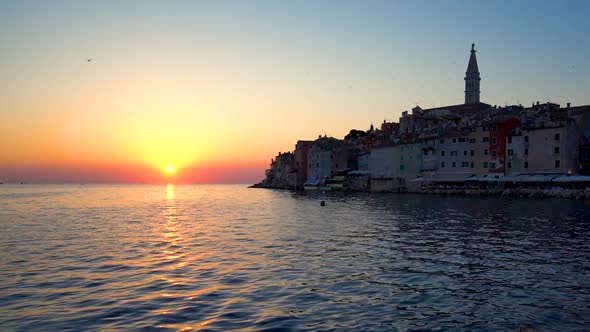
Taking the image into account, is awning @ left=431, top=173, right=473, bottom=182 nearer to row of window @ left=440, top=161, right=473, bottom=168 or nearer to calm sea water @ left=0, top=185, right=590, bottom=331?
row of window @ left=440, top=161, right=473, bottom=168

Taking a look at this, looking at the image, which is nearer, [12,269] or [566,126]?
[12,269]

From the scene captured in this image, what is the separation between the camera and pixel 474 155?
81938 millimetres

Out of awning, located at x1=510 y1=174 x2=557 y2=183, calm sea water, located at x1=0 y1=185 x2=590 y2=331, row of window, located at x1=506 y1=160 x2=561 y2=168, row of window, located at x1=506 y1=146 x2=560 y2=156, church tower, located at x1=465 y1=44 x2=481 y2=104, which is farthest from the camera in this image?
church tower, located at x1=465 y1=44 x2=481 y2=104

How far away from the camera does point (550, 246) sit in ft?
77.4

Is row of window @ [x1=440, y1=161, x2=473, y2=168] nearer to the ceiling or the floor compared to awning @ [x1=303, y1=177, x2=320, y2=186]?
nearer to the ceiling

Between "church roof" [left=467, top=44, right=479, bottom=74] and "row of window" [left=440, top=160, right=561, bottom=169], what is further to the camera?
"church roof" [left=467, top=44, right=479, bottom=74]

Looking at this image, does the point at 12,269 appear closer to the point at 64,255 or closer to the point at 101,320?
the point at 64,255

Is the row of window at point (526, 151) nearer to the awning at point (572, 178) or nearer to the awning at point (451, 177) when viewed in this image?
the awning at point (572, 178)

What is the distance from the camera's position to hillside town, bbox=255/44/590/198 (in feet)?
→ 227

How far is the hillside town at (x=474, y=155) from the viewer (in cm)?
6931

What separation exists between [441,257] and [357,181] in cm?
8898

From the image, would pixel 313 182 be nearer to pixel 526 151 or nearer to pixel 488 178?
pixel 488 178

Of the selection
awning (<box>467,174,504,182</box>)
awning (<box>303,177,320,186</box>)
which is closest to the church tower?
awning (<box>303,177,320,186</box>)

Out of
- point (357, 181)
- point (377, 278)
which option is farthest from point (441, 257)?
point (357, 181)
